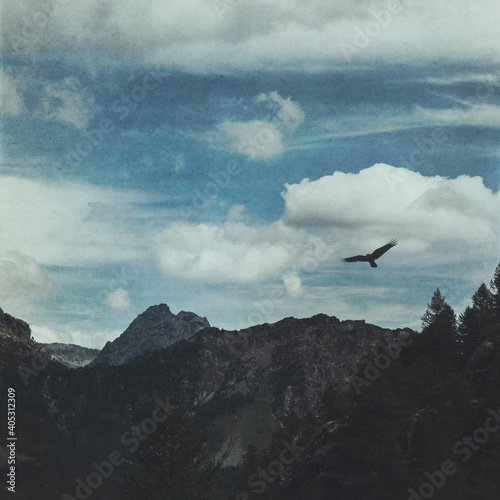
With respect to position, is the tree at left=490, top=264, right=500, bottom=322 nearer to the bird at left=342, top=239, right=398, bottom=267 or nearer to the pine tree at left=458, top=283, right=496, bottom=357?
the pine tree at left=458, top=283, right=496, bottom=357

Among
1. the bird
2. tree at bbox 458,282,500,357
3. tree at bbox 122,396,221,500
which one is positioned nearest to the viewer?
the bird

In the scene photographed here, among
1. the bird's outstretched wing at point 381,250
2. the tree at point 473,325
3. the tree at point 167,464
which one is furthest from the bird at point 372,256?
the tree at point 473,325

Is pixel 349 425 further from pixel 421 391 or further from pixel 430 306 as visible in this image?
pixel 430 306

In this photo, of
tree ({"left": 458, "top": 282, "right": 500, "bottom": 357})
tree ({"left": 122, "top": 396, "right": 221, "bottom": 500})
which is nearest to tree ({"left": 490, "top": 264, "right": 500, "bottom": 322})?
tree ({"left": 458, "top": 282, "right": 500, "bottom": 357})

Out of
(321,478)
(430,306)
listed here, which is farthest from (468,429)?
(430,306)

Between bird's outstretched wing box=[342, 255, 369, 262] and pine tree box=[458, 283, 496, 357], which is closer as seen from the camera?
bird's outstretched wing box=[342, 255, 369, 262]

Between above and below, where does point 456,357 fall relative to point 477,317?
below

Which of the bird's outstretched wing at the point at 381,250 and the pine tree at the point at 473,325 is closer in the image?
the bird's outstretched wing at the point at 381,250

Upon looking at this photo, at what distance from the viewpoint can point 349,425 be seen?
54969 millimetres

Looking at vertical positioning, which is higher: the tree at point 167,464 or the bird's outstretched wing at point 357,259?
the bird's outstretched wing at point 357,259

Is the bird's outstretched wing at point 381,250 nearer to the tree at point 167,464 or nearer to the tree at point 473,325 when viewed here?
the tree at point 167,464

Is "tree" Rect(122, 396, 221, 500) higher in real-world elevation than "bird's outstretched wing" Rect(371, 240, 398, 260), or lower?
lower

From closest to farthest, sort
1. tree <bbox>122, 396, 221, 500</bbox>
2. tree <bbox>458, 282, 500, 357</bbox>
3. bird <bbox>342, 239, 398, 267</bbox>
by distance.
→ 1. bird <bbox>342, 239, 398, 267</bbox>
2. tree <bbox>122, 396, 221, 500</bbox>
3. tree <bbox>458, 282, 500, 357</bbox>

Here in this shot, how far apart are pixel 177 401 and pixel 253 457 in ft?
154
